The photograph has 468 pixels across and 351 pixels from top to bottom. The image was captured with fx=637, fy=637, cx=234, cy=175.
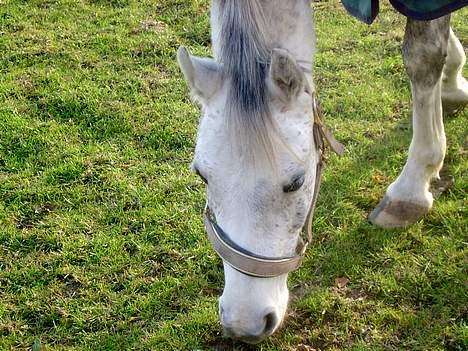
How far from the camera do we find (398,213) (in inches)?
142

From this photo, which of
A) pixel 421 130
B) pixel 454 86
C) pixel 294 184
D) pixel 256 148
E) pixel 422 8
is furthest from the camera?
pixel 454 86

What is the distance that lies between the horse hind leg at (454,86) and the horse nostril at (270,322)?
2.44 metres

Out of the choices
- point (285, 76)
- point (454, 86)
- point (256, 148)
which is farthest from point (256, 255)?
point (454, 86)

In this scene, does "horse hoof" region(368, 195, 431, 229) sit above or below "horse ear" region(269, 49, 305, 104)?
below

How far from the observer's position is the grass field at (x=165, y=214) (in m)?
3.21

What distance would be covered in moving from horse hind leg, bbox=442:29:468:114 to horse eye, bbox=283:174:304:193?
2235mm

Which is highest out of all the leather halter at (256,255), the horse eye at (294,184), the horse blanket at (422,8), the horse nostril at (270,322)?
the horse blanket at (422,8)

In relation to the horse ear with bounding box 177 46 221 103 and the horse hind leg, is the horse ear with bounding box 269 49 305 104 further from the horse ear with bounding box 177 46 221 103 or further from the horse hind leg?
the horse hind leg

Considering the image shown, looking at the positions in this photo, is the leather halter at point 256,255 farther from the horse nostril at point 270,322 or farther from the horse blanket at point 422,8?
the horse blanket at point 422,8

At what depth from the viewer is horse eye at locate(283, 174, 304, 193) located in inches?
93.0

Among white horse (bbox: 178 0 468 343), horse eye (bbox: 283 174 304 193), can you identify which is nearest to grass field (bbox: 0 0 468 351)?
white horse (bbox: 178 0 468 343)

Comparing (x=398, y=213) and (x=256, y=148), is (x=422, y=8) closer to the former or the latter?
(x=256, y=148)

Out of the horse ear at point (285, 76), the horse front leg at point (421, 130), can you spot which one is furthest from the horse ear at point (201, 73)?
the horse front leg at point (421, 130)

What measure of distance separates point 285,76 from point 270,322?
0.96m
